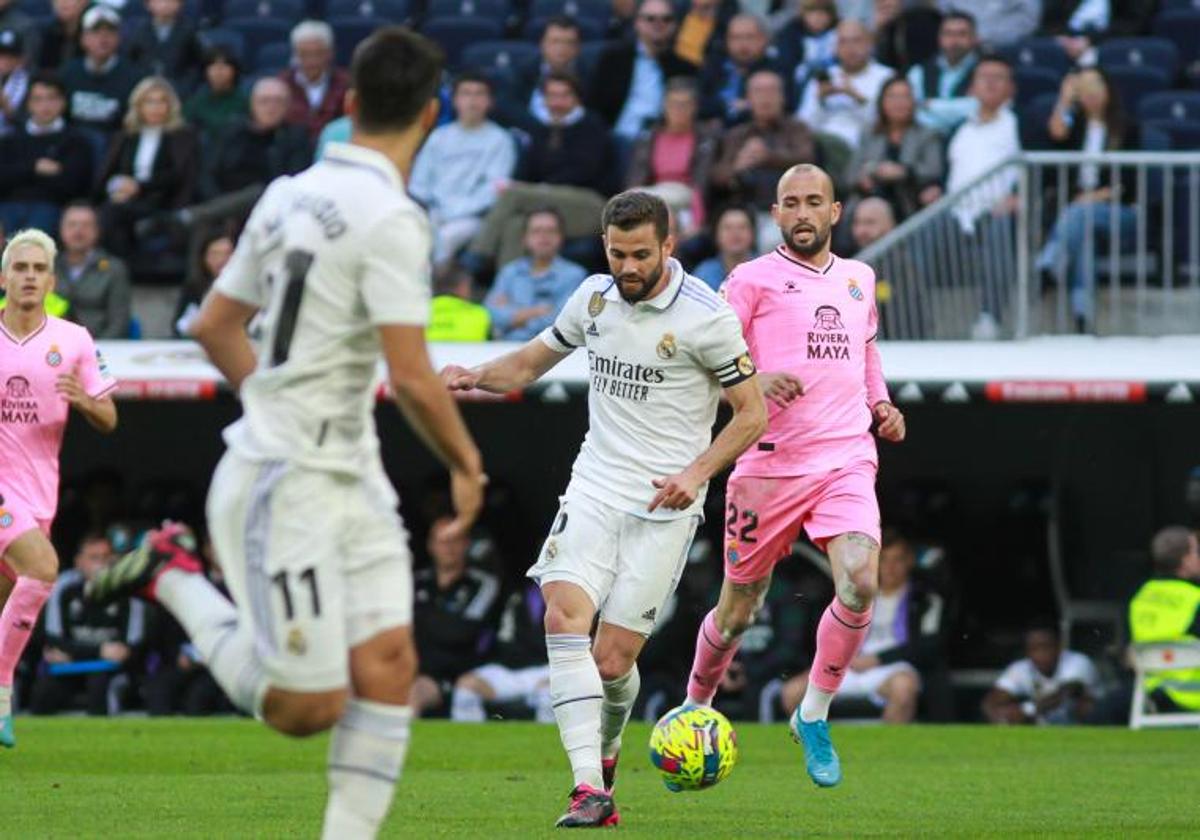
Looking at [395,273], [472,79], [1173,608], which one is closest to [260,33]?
[472,79]

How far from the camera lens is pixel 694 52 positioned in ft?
64.8

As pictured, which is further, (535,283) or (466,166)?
(466,166)

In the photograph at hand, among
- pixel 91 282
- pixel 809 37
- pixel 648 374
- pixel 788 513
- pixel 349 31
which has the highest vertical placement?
pixel 349 31

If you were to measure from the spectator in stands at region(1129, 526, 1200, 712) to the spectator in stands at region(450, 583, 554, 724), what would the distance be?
4.11 m

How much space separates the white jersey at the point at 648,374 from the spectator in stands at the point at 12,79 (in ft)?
39.5

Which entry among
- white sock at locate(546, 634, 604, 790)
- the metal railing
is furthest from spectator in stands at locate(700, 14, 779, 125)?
white sock at locate(546, 634, 604, 790)

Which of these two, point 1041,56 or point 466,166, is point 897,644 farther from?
point 1041,56

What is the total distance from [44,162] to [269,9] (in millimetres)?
3558

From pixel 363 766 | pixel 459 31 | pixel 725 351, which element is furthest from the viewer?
pixel 459 31

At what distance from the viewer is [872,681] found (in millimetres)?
16750

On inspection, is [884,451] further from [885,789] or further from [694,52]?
[885,789]

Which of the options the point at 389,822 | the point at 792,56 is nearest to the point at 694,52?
the point at 792,56

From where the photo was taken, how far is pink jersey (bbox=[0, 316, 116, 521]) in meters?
12.2

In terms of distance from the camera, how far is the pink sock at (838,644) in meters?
10.3
